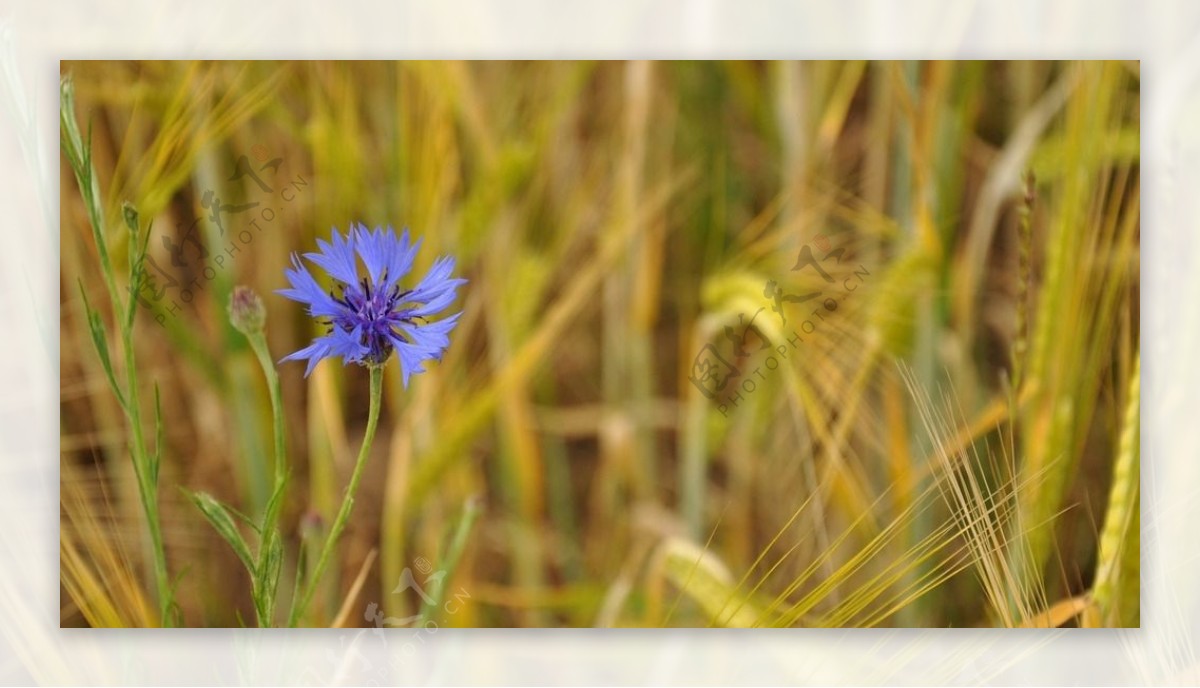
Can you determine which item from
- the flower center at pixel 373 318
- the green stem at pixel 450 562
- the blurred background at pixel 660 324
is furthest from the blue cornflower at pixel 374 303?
the green stem at pixel 450 562

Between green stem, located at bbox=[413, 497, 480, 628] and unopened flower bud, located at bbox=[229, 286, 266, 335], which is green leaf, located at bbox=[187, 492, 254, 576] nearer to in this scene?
unopened flower bud, located at bbox=[229, 286, 266, 335]

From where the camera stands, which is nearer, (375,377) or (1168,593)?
(375,377)

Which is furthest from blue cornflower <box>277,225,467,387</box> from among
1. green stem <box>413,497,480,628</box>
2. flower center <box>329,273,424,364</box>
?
green stem <box>413,497,480,628</box>

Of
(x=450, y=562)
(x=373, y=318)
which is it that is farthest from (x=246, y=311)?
(x=450, y=562)

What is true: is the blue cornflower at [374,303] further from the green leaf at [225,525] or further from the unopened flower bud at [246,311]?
the green leaf at [225,525]

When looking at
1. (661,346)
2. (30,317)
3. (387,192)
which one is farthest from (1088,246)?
(30,317)

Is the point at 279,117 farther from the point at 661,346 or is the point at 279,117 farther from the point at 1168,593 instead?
the point at 1168,593

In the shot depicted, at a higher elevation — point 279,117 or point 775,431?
point 279,117
